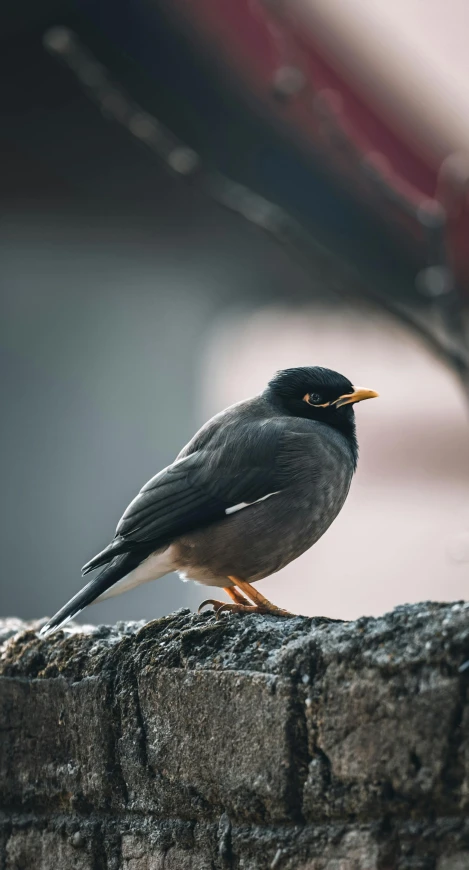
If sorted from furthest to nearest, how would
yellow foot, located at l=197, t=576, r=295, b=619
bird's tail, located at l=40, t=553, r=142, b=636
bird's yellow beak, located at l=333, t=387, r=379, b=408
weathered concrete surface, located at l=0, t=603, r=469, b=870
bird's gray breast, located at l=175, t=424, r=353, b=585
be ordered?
bird's yellow beak, located at l=333, t=387, r=379, b=408 < bird's gray breast, located at l=175, t=424, r=353, b=585 < bird's tail, located at l=40, t=553, r=142, b=636 < yellow foot, located at l=197, t=576, r=295, b=619 < weathered concrete surface, located at l=0, t=603, r=469, b=870

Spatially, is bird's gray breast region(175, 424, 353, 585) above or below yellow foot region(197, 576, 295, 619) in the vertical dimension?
above

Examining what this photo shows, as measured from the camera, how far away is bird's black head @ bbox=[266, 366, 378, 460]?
324 centimetres

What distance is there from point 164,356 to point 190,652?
635 centimetres

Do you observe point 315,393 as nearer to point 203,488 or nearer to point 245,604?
point 203,488

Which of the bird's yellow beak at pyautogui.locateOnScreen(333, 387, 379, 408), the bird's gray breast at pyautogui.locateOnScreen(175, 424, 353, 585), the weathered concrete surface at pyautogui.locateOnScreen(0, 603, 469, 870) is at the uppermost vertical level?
the bird's yellow beak at pyautogui.locateOnScreen(333, 387, 379, 408)

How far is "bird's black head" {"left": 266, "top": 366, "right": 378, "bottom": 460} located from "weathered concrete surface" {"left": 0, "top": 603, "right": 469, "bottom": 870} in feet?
3.14

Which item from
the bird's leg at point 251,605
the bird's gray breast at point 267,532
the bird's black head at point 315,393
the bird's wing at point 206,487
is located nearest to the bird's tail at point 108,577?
the bird's wing at point 206,487

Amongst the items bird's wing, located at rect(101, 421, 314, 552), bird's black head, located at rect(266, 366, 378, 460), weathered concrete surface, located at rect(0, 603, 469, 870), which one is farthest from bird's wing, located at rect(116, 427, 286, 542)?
weathered concrete surface, located at rect(0, 603, 469, 870)

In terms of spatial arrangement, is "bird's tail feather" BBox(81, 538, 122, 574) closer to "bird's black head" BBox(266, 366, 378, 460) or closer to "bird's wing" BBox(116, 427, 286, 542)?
"bird's wing" BBox(116, 427, 286, 542)

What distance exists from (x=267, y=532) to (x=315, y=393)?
512 millimetres

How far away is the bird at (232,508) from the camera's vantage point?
114 inches

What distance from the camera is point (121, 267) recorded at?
837cm

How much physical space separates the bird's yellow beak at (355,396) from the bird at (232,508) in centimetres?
12

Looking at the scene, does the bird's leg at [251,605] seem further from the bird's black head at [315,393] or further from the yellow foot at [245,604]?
the bird's black head at [315,393]
